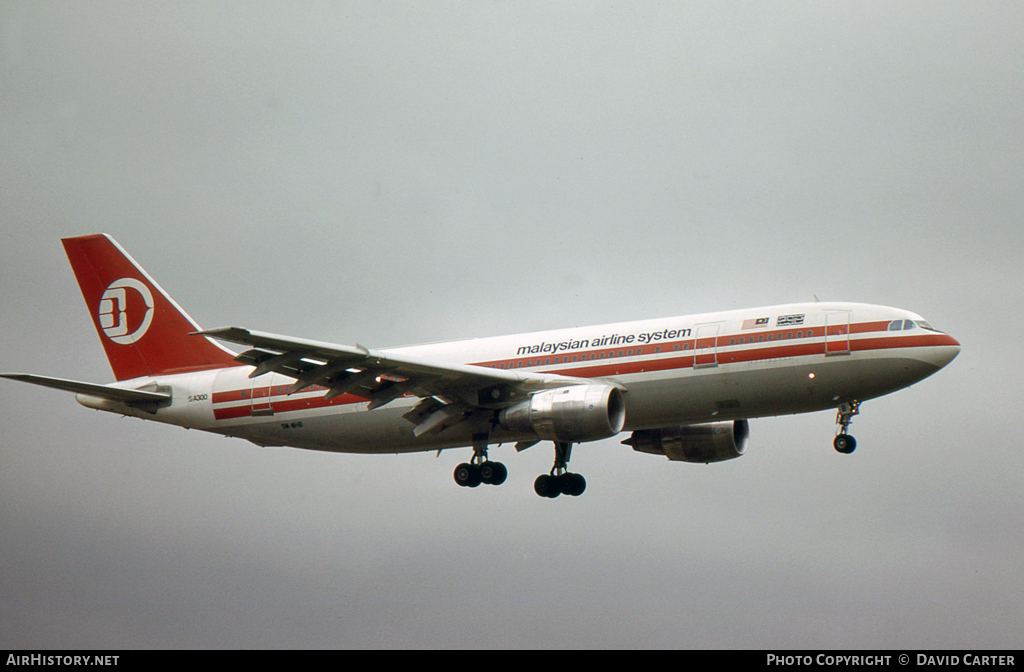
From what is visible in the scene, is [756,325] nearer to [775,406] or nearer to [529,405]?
[775,406]

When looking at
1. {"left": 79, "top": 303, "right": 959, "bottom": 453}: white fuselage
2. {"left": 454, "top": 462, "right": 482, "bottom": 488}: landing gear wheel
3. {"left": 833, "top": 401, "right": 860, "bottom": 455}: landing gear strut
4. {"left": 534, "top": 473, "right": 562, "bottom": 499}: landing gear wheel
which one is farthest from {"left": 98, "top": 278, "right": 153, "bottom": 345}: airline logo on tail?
{"left": 833, "top": 401, "right": 860, "bottom": 455}: landing gear strut

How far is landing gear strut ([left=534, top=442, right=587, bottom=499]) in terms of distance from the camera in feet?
Result: 139

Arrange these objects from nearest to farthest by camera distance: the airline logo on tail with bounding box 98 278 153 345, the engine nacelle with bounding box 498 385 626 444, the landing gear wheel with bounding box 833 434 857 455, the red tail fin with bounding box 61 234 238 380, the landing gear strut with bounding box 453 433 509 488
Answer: the engine nacelle with bounding box 498 385 626 444
the landing gear wheel with bounding box 833 434 857 455
the landing gear strut with bounding box 453 433 509 488
the red tail fin with bounding box 61 234 238 380
the airline logo on tail with bounding box 98 278 153 345

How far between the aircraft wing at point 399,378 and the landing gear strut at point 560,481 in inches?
173

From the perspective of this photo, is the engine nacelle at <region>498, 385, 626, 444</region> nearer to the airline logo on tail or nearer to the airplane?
the airplane

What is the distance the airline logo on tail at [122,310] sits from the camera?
47.3m

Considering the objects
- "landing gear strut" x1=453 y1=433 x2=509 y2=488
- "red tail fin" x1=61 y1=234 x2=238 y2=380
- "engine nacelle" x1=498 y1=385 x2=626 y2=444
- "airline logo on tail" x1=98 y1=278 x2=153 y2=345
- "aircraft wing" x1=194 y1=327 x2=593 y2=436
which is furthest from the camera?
"airline logo on tail" x1=98 y1=278 x2=153 y2=345

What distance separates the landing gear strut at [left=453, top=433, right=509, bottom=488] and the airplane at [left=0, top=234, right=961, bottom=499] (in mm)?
51

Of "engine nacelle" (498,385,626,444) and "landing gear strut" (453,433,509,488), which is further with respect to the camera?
"landing gear strut" (453,433,509,488)

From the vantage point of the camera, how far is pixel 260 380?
43.4 m

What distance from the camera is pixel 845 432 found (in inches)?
1464

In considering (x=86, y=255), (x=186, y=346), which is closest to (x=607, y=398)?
(x=186, y=346)

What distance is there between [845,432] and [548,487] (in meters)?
11.1

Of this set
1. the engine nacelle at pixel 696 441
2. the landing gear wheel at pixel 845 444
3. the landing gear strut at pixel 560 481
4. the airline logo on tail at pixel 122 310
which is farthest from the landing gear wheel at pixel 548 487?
the airline logo on tail at pixel 122 310
